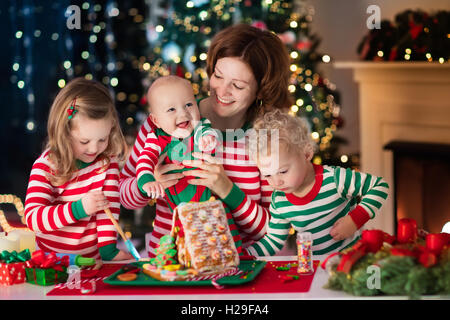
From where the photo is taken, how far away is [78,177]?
194cm

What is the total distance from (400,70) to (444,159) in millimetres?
586

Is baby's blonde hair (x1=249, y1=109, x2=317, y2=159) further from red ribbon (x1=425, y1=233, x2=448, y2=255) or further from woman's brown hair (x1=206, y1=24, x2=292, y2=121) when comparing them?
red ribbon (x1=425, y1=233, x2=448, y2=255)

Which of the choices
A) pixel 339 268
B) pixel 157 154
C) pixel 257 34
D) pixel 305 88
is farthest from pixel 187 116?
pixel 305 88

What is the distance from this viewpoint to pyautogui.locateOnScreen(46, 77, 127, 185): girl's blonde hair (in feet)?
6.12

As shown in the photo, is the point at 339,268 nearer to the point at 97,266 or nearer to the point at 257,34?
the point at 97,266

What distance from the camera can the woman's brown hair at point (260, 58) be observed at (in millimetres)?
2057

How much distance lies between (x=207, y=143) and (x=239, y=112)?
186 mm

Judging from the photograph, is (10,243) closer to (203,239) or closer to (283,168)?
(203,239)

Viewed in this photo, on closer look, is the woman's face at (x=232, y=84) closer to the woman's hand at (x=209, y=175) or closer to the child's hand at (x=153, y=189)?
the woman's hand at (x=209, y=175)

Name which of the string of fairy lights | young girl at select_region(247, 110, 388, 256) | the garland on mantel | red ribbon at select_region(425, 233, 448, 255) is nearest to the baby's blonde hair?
young girl at select_region(247, 110, 388, 256)

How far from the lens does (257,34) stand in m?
2.11

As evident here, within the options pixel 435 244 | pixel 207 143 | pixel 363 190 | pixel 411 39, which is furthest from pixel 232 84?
pixel 411 39

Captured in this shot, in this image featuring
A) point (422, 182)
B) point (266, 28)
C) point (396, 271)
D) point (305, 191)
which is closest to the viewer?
point (396, 271)

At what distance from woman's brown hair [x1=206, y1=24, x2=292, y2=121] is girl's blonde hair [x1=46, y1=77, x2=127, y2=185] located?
0.38m
